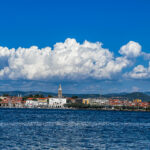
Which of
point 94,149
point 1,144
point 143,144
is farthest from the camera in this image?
point 143,144

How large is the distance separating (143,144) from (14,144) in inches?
532

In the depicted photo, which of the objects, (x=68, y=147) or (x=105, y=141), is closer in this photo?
(x=68, y=147)

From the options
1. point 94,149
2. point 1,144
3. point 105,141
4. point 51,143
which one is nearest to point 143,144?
point 105,141

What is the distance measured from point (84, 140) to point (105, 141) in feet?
7.70

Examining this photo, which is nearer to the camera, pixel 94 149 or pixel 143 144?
pixel 94 149

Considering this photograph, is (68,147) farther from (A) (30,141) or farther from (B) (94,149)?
(A) (30,141)

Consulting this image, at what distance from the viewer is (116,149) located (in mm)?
32688

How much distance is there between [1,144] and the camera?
34656 millimetres

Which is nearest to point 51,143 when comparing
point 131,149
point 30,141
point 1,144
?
point 30,141

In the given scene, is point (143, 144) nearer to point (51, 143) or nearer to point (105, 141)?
point (105, 141)

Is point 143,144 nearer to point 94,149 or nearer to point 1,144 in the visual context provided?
point 94,149

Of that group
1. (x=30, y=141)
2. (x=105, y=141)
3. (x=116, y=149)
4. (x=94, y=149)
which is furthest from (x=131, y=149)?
(x=30, y=141)

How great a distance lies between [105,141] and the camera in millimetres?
38688

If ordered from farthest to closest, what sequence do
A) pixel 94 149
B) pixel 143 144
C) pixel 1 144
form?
pixel 143 144, pixel 1 144, pixel 94 149
